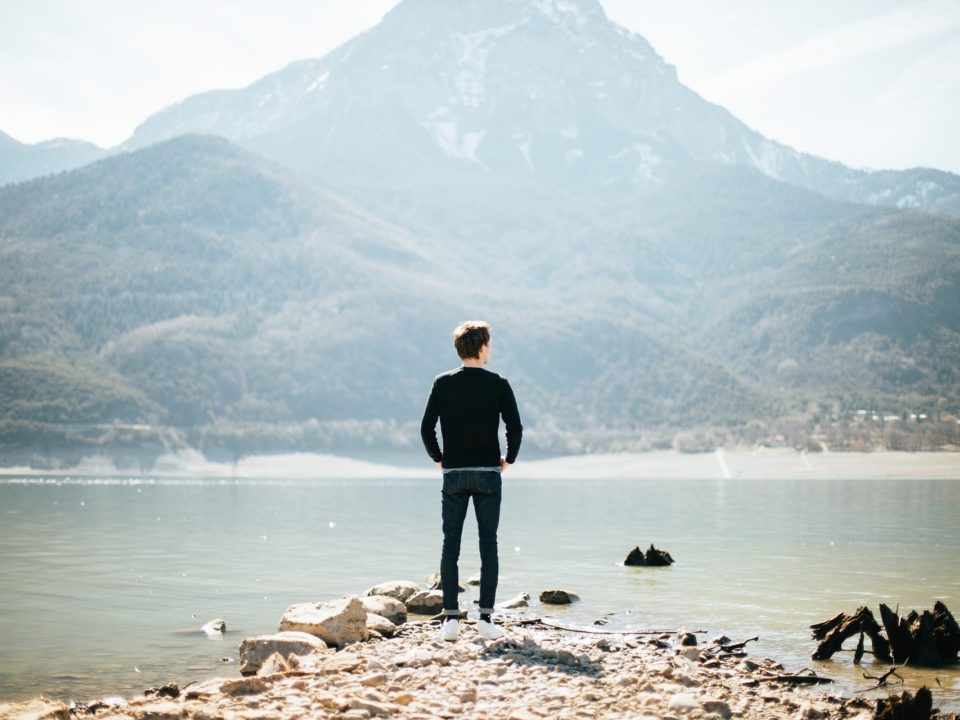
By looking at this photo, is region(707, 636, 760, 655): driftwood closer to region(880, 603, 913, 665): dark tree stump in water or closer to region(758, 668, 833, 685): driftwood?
region(758, 668, 833, 685): driftwood

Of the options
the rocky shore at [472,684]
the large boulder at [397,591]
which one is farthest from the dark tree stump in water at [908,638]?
the large boulder at [397,591]

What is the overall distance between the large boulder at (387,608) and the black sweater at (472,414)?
429 cm

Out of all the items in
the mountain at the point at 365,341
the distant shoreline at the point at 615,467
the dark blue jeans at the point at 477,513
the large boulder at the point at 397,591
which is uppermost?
the mountain at the point at 365,341

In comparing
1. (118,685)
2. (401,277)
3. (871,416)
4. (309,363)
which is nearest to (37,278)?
(309,363)

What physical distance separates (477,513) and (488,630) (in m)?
1.23

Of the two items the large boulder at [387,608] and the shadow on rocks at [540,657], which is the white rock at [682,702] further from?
the large boulder at [387,608]

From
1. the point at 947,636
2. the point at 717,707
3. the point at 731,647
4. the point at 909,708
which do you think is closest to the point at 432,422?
the point at 717,707

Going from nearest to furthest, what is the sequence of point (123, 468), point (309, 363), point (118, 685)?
point (118, 685)
point (123, 468)
point (309, 363)

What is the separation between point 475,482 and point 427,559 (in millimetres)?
16289

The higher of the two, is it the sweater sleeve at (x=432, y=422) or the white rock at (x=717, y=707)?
the sweater sleeve at (x=432, y=422)

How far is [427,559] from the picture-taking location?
84.2 ft

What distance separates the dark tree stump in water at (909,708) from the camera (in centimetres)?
812

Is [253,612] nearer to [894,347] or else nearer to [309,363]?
[309,363]

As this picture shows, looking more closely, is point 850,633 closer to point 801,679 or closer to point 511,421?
point 801,679
